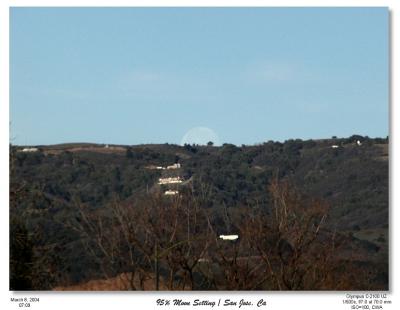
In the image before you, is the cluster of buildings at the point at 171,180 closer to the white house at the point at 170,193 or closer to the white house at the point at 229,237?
→ the white house at the point at 170,193

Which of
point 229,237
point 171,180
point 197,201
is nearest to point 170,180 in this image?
point 171,180

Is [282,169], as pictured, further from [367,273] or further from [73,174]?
[367,273]

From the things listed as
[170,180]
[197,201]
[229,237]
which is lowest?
[229,237]

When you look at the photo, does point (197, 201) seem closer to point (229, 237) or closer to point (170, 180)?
point (229, 237)

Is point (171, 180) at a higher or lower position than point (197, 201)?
higher

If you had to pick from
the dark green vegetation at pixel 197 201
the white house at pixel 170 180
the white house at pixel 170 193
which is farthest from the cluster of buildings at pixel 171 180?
the white house at pixel 170 193

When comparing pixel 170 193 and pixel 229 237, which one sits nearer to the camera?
pixel 229 237

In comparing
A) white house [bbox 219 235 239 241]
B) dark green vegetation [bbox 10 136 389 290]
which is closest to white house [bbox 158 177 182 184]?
dark green vegetation [bbox 10 136 389 290]
